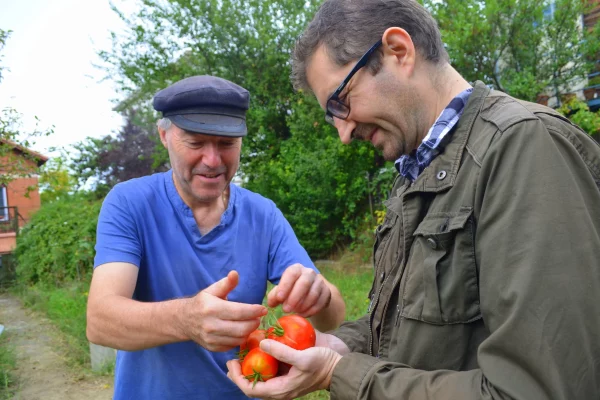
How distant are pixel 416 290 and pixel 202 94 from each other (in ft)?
4.77

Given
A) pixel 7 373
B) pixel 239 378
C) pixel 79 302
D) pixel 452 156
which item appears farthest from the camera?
pixel 79 302

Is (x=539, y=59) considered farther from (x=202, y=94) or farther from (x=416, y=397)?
(x=416, y=397)

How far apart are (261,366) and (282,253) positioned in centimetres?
83

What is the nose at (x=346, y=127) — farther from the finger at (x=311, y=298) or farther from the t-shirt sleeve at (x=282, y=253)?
the t-shirt sleeve at (x=282, y=253)

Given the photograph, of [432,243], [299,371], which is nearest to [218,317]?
[299,371]

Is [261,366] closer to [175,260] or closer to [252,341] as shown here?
[252,341]

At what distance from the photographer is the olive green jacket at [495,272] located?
1245mm

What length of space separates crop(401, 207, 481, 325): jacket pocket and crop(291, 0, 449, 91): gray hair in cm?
58

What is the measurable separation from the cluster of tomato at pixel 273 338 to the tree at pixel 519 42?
280 inches

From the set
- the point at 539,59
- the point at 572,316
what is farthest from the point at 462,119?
the point at 539,59

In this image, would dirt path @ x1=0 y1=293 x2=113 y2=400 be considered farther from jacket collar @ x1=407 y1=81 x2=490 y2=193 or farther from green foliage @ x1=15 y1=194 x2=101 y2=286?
jacket collar @ x1=407 y1=81 x2=490 y2=193

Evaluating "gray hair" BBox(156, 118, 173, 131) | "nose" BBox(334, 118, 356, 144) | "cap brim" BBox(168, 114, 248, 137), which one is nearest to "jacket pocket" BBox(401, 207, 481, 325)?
"nose" BBox(334, 118, 356, 144)

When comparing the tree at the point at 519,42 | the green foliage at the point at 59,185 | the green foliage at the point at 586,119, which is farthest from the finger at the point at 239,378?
the green foliage at the point at 59,185

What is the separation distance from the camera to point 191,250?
99.0 inches
